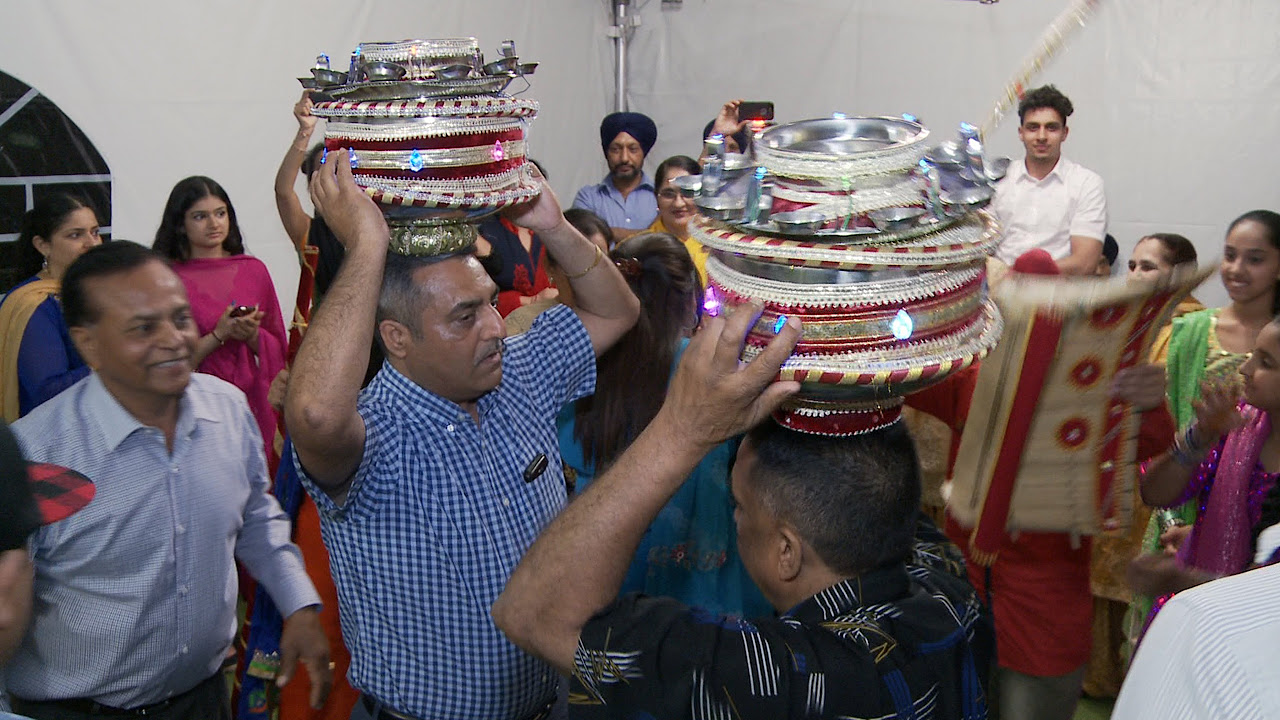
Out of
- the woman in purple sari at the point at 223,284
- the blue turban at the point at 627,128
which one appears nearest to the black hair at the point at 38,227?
the woman in purple sari at the point at 223,284

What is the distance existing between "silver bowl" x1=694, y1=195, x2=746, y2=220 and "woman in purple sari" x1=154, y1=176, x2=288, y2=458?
3.31 meters

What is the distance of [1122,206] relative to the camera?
19.1ft

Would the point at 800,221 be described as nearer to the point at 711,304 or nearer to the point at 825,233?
the point at 825,233

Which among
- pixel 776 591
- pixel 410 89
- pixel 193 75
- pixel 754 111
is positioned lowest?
pixel 754 111

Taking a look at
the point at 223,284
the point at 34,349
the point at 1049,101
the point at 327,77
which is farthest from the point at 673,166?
the point at 327,77

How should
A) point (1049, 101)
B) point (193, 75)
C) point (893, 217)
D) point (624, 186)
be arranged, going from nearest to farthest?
point (893, 217)
point (193, 75)
point (1049, 101)
point (624, 186)

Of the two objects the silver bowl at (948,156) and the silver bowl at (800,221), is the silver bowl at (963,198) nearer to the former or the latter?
the silver bowl at (948,156)

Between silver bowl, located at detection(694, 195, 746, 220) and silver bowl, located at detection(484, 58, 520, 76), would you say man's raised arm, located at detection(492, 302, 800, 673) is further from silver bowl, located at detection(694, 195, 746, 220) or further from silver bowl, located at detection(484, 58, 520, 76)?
silver bowl, located at detection(484, 58, 520, 76)

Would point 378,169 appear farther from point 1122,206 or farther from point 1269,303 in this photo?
point 1122,206

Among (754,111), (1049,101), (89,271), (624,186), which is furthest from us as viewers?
(624,186)

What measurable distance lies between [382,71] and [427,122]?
0.12 meters

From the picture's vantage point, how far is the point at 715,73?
7.38 meters

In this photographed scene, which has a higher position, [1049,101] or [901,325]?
[901,325]

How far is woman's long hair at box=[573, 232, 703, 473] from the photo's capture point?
2904mm
